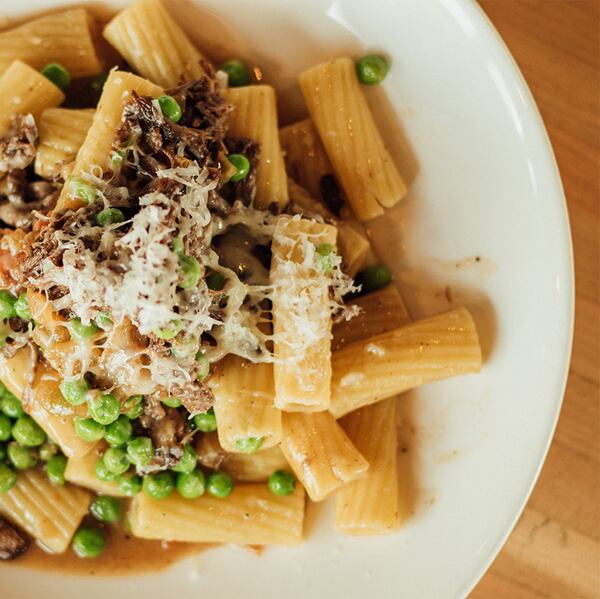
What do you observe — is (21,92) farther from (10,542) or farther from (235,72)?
(10,542)

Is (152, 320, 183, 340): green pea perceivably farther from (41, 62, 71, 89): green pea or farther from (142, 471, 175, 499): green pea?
(41, 62, 71, 89): green pea

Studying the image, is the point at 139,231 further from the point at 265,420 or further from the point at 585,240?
the point at 585,240

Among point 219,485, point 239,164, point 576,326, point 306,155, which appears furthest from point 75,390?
point 576,326

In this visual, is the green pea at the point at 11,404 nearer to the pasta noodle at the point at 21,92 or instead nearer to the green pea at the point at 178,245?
the pasta noodle at the point at 21,92

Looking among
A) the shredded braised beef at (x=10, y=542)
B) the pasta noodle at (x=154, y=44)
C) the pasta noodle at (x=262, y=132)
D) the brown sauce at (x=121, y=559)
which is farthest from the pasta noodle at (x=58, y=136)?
the brown sauce at (x=121, y=559)

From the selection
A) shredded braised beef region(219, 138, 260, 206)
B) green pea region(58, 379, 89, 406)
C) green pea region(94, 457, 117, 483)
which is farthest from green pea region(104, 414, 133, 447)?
shredded braised beef region(219, 138, 260, 206)
